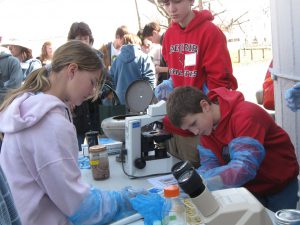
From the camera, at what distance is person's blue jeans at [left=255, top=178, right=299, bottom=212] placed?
1.66 metres

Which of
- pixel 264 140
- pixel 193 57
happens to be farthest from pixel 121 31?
pixel 264 140

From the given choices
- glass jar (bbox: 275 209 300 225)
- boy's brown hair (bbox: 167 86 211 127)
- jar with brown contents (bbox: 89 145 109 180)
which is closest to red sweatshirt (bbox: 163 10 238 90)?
boy's brown hair (bbox: 167 86 211 127)

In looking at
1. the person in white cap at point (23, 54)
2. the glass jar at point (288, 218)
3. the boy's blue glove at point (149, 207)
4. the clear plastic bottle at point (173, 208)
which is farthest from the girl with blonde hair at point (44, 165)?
the person in white cap at point (23, 54)

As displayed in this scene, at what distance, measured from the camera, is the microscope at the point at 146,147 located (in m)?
1.80

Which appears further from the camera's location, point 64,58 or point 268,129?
point 268,129

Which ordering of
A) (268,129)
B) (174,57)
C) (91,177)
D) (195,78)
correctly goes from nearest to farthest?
(268,129) < (91,177) < (195,78) < (174,57)

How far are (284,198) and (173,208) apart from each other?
0.65 m

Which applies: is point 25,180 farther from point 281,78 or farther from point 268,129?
point 281,78

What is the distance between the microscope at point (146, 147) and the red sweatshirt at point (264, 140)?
294 millimetres

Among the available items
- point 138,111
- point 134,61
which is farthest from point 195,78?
point 134,61

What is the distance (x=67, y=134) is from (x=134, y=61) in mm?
2437

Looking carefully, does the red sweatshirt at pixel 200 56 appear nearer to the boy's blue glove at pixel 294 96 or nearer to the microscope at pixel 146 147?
the microscope at pixel 146 147

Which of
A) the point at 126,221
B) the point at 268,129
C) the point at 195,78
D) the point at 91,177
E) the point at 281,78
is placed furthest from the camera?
the point at 281,78

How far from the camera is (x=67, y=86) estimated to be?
135 cm
